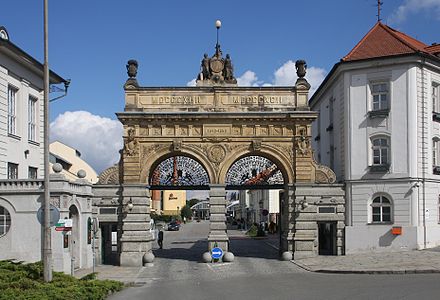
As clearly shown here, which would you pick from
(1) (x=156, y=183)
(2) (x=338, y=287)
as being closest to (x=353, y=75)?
(1) (x=156, y=183)

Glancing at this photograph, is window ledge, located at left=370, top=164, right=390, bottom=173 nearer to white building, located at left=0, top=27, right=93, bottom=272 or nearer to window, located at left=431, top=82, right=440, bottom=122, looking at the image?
window, located at left=431, top=82, right=440, bottom=122

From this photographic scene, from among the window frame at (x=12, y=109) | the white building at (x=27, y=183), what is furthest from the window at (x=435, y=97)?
the window frame at (x=12, y=109)

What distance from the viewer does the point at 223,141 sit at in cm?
3012

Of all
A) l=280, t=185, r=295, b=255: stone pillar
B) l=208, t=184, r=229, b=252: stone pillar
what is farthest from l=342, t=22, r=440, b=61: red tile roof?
l=208, t=184, r=229, b=252: stone pillar

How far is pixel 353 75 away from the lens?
3098 cm

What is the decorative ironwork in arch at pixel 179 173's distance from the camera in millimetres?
30906

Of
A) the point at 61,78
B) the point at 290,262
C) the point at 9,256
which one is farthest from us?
the point at 61,78

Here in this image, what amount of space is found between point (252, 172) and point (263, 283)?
418 inches

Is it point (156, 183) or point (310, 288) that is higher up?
point (156, 183)

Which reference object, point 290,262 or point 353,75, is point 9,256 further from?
point 353,75

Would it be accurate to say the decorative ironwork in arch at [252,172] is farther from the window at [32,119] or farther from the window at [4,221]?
the window at [4,221]

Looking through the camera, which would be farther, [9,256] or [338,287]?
[9,256]

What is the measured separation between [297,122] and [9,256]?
14.7 meters

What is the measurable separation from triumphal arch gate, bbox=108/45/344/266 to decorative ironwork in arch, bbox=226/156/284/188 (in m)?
0.84
